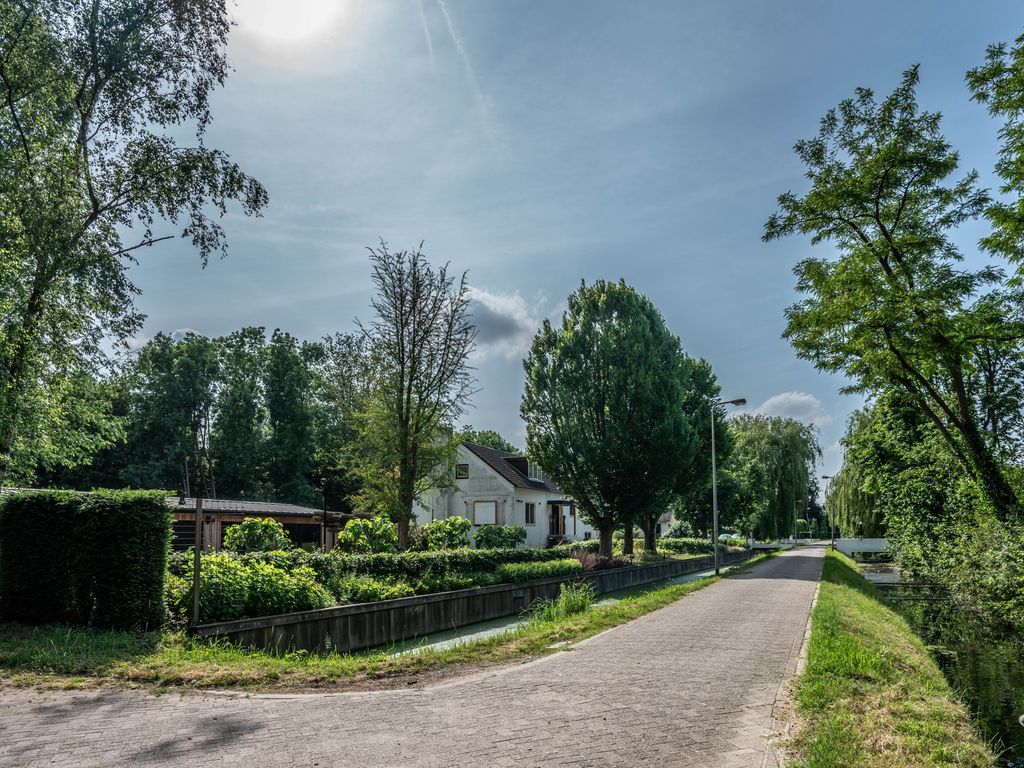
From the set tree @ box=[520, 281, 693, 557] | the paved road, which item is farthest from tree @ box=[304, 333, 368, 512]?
the paved road

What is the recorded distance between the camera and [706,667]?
7.91 m

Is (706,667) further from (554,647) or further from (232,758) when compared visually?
(232,758)

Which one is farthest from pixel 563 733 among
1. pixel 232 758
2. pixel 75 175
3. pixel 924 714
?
pixel 75 175

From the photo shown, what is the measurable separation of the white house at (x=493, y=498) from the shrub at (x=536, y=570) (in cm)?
1415

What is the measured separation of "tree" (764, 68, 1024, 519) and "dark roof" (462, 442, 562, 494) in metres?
22.8

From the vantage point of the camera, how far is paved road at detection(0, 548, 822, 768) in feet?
15.7

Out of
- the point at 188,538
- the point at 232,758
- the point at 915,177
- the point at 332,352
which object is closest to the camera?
the point at 232,758

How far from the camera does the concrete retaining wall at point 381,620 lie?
10.3 m

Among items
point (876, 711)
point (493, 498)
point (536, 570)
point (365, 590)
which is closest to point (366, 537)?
point (365, 590)

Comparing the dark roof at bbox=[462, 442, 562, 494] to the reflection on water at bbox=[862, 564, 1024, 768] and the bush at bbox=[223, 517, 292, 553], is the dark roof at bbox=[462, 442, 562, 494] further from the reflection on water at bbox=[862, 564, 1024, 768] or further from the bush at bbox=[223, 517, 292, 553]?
the bush at bbox=[223, 517, 292, 553]

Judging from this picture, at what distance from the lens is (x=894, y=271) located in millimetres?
15820

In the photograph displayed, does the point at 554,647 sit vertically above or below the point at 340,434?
below

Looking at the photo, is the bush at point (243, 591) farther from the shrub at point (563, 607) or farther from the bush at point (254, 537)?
the shrub at point (563, 607)

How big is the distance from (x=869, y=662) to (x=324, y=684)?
6480 millimetres
